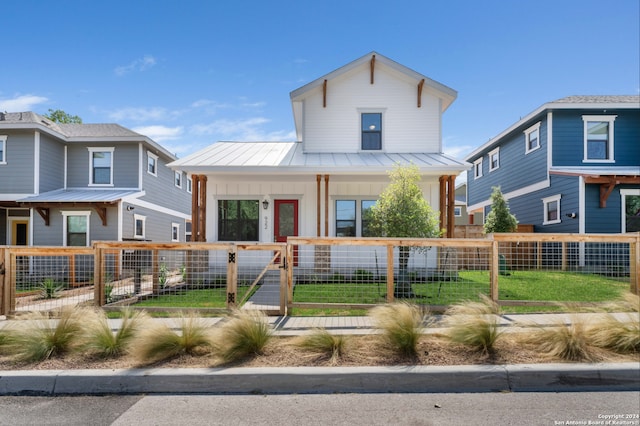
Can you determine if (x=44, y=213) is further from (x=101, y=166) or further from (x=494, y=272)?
(x=494, y=272)

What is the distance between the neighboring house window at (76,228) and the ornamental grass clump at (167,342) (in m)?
12.8

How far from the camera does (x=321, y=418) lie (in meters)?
3.21

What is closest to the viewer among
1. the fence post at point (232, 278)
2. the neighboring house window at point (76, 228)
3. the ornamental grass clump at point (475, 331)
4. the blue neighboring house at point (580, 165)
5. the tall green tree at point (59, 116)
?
the ornamental grass clump at point (475, 331)

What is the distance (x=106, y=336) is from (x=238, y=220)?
840 centimetres

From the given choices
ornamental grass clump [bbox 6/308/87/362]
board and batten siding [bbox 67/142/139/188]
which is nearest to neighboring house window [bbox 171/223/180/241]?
board and batten siding [bbox 67/142/139/188]

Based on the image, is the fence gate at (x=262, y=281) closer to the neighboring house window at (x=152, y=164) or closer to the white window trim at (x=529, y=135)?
the neighboring house window at (x=152, y=164)

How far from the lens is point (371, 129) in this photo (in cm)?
1342

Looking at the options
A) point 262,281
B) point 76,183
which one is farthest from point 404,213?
point 76,183

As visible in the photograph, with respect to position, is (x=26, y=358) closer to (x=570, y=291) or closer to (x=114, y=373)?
(x=114, y=373)

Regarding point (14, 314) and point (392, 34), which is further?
point (392, 34)

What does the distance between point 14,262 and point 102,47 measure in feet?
35.2

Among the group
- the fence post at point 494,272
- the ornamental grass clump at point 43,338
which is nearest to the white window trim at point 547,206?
the fence post at point 494,272

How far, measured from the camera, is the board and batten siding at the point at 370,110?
43.6 feet

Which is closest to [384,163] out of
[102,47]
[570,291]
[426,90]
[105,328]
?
[426,90]
